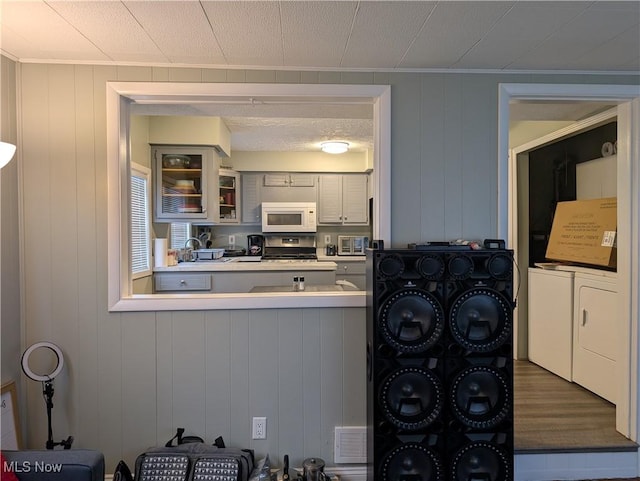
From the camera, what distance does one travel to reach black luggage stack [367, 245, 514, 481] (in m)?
1.61

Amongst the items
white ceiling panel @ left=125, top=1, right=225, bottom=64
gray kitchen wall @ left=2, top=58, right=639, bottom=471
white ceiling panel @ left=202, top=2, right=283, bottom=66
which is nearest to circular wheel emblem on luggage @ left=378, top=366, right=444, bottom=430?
gray kitchen wall @ left=2, top=58, right=639, bottom=471

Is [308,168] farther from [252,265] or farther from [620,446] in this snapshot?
[620,446]

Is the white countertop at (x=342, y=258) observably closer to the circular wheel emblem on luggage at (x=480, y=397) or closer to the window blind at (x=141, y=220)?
the window blind at (x=141, y=220)

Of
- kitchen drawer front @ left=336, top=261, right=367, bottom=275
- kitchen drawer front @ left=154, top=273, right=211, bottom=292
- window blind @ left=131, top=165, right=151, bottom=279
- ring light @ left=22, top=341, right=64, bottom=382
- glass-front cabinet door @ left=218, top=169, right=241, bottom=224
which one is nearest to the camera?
ring light @ left=22, top=341, right=64, bottom=382

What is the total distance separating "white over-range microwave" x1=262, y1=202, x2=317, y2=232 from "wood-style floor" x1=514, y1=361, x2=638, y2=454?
125 inches

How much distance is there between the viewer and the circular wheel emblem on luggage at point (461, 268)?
5.31 ft

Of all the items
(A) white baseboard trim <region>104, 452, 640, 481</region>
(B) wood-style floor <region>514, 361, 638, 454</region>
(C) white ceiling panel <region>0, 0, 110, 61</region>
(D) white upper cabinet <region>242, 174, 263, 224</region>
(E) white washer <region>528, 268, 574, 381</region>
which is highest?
(C) white ceiling panel <region>0, 0, 110, 61</region>

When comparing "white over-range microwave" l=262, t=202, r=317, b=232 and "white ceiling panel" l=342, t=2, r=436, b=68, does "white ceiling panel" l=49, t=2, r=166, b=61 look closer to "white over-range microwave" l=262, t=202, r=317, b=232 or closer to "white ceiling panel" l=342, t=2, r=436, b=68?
"white ceiling panel" l=342, t=2, r=436, b=68

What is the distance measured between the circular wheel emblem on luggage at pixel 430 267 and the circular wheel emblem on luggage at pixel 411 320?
0.08 meters

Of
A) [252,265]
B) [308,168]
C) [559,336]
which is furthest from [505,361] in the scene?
[308,168]

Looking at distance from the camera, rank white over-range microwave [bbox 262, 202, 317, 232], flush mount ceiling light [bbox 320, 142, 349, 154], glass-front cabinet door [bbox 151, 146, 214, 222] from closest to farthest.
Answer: glass-front cabinet door [bbox 151, 146, 214, 222] < flush mount ceiling light [bbox 320, 142, 349, 154] < white over-range microwave [bbox 262, 202, 317, 232]

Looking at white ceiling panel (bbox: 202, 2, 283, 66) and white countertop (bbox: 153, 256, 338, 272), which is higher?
white ceiling panel (bbox: 202, 2, 283, 66)

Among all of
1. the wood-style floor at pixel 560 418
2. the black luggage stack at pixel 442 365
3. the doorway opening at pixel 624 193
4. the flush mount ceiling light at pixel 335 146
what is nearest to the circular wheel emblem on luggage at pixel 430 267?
the black luggage stack at pixel 442 365

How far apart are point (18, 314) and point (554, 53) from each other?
9.62 ft
